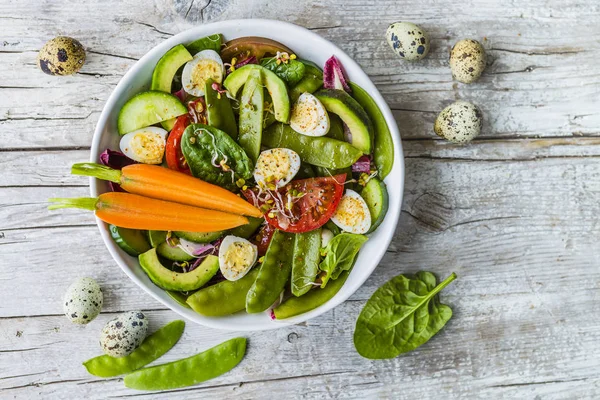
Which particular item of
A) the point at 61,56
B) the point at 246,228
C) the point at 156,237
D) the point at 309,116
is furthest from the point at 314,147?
the point at 61,56

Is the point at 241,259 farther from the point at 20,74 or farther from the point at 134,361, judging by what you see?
the point at 20,74

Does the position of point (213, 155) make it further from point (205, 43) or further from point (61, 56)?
point (61, 56)

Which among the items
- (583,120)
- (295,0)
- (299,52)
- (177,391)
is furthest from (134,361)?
(583,120)

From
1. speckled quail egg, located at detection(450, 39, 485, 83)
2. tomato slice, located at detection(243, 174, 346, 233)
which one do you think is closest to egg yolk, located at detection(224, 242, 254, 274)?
tomato slice, located at detection(243, 174, 346, 233)

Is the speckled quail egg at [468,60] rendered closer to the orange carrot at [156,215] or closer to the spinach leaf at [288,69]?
the spinach leaf at [288,69]

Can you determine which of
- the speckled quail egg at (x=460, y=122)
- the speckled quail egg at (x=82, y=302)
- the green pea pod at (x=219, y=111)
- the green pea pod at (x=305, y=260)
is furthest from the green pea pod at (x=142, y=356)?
the speckled quail egg at (x=460, y=122)

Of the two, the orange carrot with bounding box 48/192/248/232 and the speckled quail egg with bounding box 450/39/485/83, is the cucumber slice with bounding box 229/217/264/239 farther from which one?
→ the speckled quail egg with bounding box 450/39/485/83
